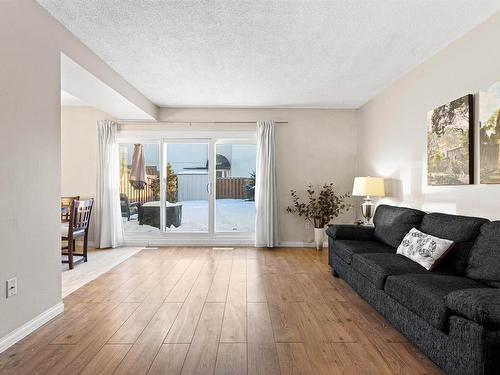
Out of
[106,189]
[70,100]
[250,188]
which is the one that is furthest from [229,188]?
[70,100]

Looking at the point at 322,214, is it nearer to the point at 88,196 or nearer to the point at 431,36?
the point at 431,36

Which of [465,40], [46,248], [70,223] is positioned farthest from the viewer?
[70,223]

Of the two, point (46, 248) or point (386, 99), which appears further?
point (386, 99)

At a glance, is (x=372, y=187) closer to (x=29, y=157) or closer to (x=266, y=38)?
(x=266, y=38)

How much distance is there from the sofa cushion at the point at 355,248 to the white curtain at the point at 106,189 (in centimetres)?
392

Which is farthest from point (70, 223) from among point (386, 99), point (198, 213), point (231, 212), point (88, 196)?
point (386, 99)

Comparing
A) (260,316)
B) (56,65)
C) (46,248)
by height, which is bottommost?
(260,316)

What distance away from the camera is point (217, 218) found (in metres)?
6.43

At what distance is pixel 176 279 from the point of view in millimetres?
4141

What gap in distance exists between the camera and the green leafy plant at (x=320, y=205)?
19.6 feet

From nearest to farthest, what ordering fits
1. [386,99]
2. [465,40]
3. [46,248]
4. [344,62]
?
[46,248], [465,40], [344,62], [386,99]

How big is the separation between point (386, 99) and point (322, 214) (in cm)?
213

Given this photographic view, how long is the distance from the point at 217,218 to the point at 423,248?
4.06 meters

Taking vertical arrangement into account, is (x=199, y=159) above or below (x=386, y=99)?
below
